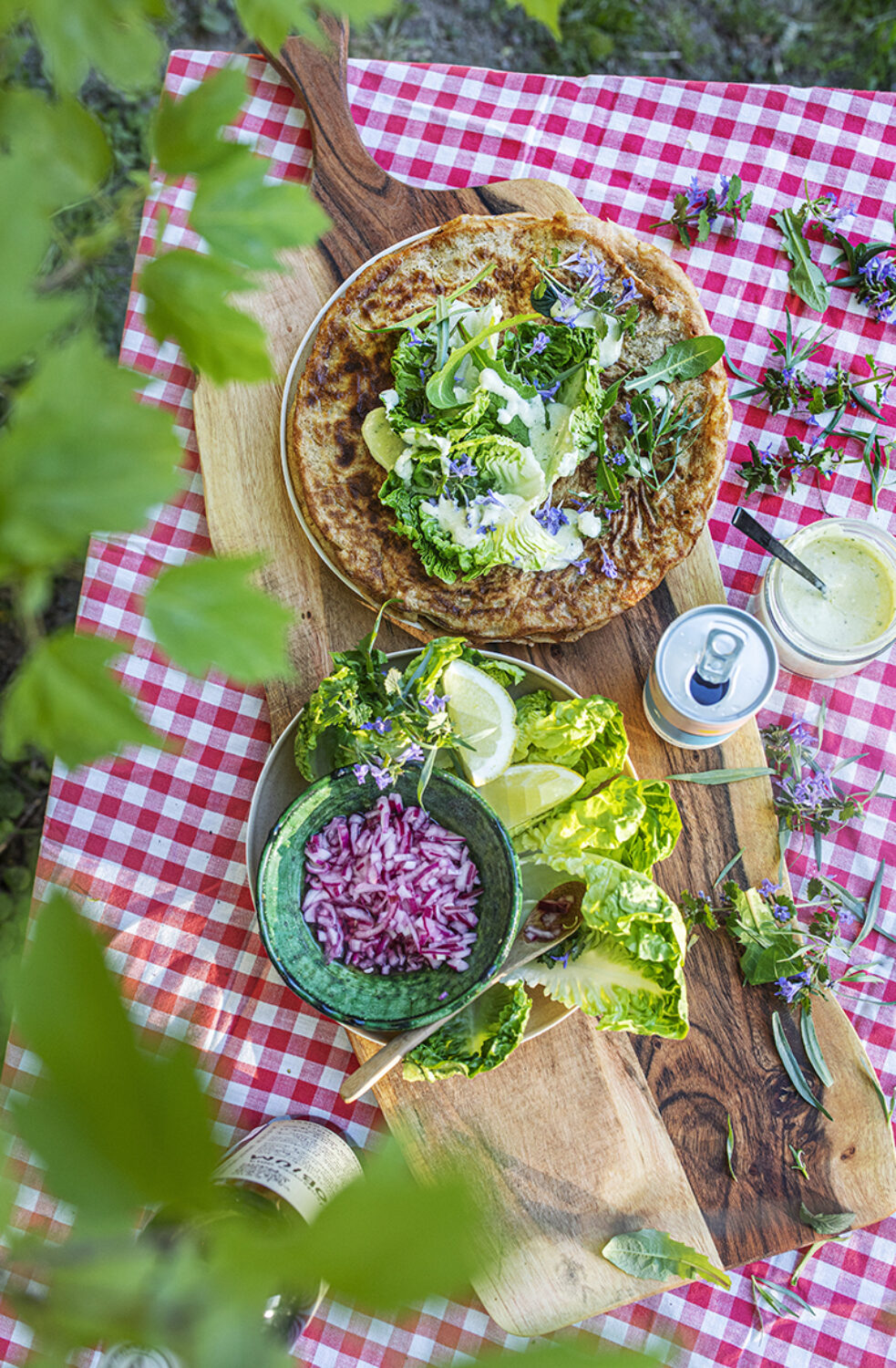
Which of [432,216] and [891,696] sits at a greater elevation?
[432,216]

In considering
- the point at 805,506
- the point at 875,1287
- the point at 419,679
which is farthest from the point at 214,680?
the point at 875,1287

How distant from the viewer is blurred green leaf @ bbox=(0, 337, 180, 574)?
47 centimetres

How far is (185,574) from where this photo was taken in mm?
561

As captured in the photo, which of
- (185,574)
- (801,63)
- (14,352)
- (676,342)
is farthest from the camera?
(801,63)

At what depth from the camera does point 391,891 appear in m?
1.70

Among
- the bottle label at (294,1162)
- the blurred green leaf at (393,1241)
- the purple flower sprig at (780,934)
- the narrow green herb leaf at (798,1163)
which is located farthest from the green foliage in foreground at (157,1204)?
the narrow green herb leaf at (798,1163)

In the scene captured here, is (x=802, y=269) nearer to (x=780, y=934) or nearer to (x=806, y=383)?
(x=806, y=383)

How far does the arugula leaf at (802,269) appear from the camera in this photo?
197 centimetres

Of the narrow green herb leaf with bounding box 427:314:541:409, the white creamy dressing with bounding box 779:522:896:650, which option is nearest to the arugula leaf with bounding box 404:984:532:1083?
the white creamy dressing with bounding box 779:522:896:650

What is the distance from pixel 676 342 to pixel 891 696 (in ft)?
2.58

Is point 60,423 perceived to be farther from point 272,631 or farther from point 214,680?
point 214,680

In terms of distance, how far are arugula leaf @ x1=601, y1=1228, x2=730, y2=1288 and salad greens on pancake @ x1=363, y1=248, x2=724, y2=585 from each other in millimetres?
1180

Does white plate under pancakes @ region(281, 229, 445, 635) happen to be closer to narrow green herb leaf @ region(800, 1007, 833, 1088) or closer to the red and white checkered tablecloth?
the red and white checkered tablecloth

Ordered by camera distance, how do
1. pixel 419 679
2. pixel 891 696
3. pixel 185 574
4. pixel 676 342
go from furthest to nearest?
pixel 891 696, pixel 676 342, pixel 419 679, pixel 185 574
